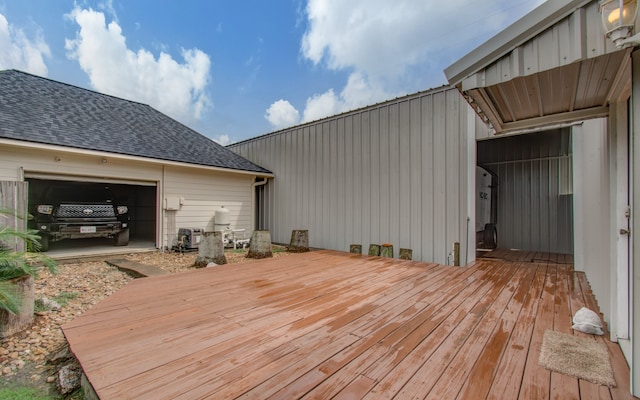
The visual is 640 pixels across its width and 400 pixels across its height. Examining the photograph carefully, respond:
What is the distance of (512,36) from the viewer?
67.8 inches

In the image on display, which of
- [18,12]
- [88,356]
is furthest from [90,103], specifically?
[88,356]

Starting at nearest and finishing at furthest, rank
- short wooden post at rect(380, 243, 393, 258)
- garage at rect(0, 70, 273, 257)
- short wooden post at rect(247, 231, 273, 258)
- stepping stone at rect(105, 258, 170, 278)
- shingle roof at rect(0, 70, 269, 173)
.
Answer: stepping stone at rect(105, 258, 170, 278), garage at rect(0, 70, 273, 257), shingle roof at rect(0, 70, 269, 173), short wooden post at rect(380, 243, 393, 258), short wooden post at rect(247, 231, 273, 258)

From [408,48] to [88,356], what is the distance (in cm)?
841

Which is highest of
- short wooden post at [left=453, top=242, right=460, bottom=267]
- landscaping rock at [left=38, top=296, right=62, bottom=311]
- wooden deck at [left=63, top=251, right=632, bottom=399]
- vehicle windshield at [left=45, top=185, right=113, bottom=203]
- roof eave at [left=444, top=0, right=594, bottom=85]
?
roof eave at [left=444, top=0, right=594, bottom=85]

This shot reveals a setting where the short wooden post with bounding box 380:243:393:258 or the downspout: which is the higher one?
the downspout

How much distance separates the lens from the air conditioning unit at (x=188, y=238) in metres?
6.45

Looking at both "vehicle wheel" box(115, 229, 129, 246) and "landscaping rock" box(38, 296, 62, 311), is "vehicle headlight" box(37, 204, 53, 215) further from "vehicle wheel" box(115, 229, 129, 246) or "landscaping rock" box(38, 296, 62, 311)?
"landscaping rock" box(38, 296, 62, 311)

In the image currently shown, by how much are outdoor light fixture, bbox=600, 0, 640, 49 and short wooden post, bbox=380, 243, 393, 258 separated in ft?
14.8

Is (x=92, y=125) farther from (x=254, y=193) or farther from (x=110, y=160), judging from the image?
(x=254, y=193)

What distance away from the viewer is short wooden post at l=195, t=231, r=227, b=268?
493 cm

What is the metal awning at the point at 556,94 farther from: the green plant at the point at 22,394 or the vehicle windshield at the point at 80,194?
the vehicle windshield at the point at 80,194

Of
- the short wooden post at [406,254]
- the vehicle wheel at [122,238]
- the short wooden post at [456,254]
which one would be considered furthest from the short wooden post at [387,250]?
the vehicle wheel at [122,238]

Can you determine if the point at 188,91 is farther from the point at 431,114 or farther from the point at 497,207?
the point at 497,207

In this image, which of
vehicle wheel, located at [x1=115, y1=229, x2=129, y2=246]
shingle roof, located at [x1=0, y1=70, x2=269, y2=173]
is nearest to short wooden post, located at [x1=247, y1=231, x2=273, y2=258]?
shingle roof, located at [x1=0, y1=70, x2=269, y2=173]
